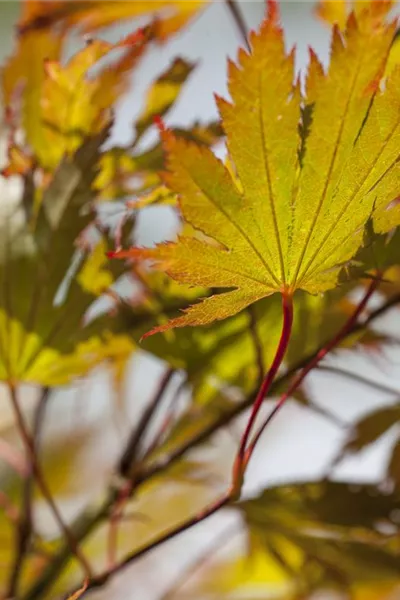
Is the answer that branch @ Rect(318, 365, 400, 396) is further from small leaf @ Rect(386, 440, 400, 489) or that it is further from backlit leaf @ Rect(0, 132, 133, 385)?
backlit leaf @ Rect(0, 132, 133, 385)

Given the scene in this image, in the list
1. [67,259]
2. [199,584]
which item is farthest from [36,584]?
[199,584]

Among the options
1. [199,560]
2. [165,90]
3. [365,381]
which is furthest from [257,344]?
[199,560]

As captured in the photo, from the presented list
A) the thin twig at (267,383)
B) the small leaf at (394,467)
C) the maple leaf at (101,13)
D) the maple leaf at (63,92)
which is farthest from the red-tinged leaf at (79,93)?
the small leaf at (394,467)

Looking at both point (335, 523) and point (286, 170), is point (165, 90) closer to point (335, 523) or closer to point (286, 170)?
point (286, 170)

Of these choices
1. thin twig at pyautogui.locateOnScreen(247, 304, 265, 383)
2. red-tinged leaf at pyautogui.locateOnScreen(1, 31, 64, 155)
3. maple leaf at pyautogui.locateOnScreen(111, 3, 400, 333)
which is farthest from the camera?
red-tinged leaf at pyautogui.locateOnScreen(1, 31, 64, 155)

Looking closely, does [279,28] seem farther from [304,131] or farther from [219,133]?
[219,133]

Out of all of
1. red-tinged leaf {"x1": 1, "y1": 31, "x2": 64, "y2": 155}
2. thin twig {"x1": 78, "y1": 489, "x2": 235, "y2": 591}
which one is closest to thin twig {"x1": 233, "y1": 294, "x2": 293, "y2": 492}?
thin twig {"x1": 78, "y1": 489, "x2": 235, "y2": 591}
